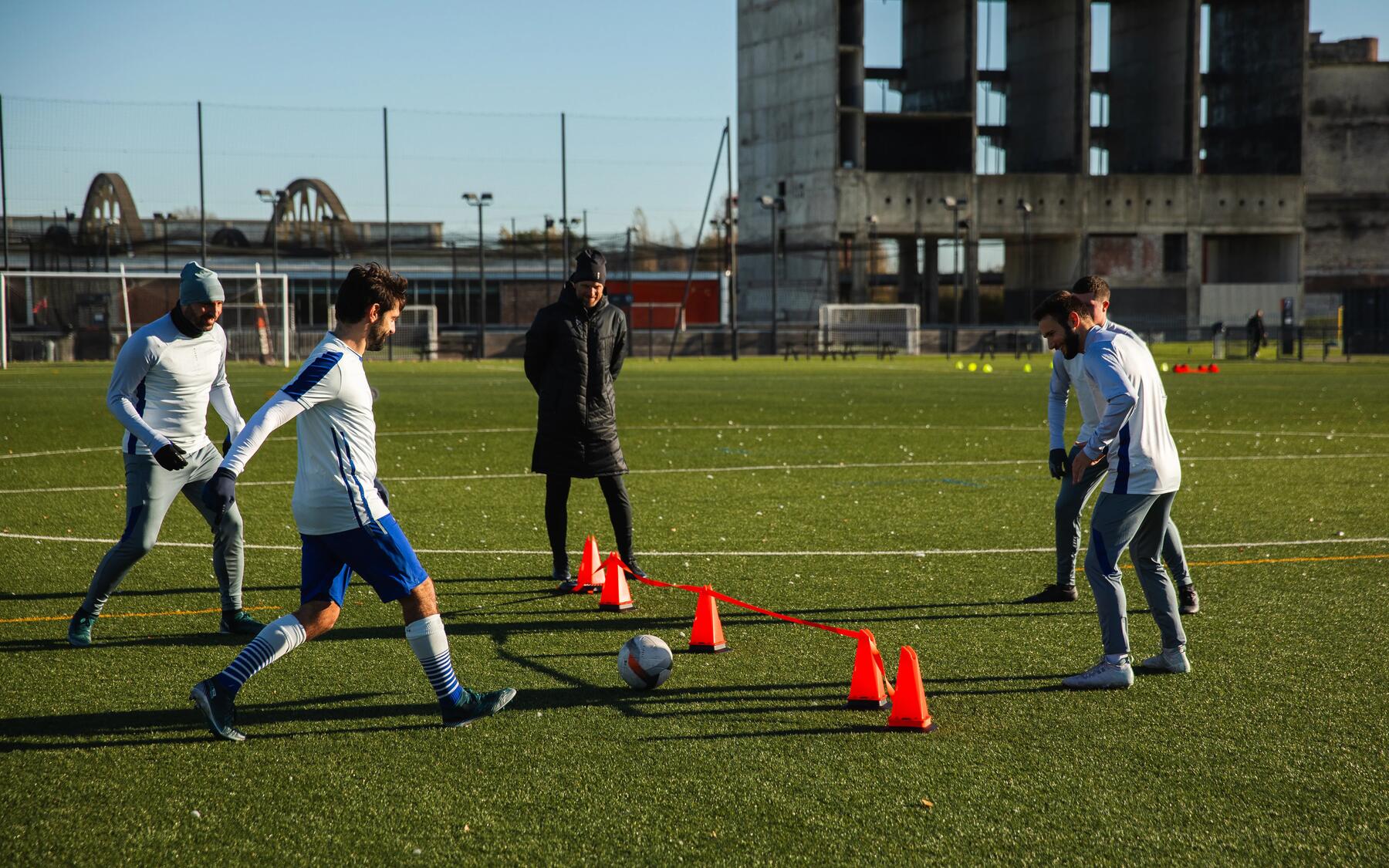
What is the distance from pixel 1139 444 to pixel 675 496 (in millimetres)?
6530

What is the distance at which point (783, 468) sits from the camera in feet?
46.1

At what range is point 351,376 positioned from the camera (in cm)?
484

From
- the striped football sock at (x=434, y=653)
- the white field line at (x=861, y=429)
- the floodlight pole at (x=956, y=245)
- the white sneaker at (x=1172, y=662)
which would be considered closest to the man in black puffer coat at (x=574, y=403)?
the striped football sock at (x=434, y=653)

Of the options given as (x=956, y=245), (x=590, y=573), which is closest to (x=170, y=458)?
(x=590, y=573)

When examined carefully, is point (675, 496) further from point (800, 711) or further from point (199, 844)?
point (199, 844)

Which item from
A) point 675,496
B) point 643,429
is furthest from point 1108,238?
point 675,496

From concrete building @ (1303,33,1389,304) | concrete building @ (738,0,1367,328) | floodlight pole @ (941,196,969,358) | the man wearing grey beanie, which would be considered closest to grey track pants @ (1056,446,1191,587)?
the man wearing grey beanie

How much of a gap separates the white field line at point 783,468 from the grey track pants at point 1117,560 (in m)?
7.53

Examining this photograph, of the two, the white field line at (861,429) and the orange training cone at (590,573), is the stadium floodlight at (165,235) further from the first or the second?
the orange training cone at (590,573)

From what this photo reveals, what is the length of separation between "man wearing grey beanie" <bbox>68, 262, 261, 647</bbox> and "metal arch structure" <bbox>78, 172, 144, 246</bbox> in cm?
4848

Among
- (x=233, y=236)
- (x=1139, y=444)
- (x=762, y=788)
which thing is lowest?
(x=762, y=788)

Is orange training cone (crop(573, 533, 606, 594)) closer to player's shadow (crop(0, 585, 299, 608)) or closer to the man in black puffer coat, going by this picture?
the man in black puffer coat

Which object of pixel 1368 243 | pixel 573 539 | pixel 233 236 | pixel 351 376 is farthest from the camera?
pixel 1368 243

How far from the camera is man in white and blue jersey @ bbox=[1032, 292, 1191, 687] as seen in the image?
566cm
